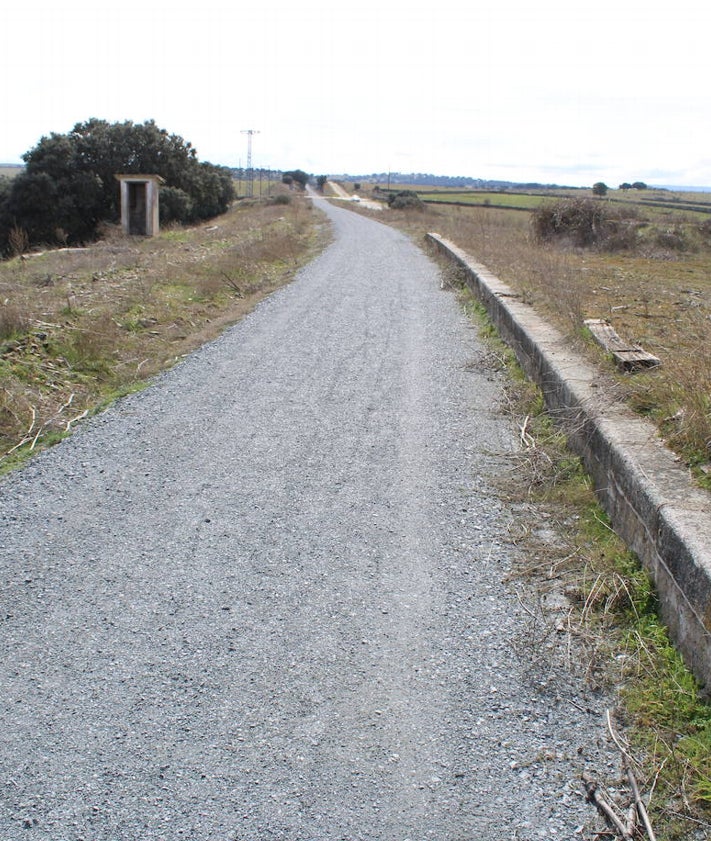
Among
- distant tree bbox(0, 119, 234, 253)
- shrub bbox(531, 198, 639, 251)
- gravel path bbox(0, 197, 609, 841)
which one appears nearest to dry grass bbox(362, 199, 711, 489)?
shrub bbox(531, 198, 639, 251)

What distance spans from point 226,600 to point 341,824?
1.29 m

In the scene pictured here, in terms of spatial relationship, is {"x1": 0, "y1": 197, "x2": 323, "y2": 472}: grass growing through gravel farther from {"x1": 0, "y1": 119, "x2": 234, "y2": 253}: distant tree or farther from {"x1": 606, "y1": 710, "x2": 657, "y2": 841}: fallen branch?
{"x1": 0, "y1": 119, "x2": 234, "y2": 253}: distant tree

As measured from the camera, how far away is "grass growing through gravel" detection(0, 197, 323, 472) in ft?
19.3

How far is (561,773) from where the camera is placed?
2.48 metres

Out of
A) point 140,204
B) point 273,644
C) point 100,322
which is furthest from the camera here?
point 140,204

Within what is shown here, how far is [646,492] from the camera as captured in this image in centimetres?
363

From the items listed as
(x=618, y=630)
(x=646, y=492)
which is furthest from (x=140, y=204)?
(x=618, y=630)

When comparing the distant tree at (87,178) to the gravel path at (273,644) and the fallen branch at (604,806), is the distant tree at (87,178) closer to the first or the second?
the gravel path at (273,644)

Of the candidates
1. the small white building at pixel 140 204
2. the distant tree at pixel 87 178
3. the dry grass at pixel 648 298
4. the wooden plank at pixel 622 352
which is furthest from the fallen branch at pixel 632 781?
the distant tree at pixel 87 178

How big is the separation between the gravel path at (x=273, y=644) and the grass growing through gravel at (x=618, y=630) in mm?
162

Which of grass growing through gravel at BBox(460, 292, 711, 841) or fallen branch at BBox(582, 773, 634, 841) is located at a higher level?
grass growing through gravel at BBox(460, 292, 711, 841)

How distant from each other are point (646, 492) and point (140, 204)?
25.2m

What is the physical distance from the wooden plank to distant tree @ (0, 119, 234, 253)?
31.4 m

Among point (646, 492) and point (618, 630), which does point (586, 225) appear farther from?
point (618, 630)
